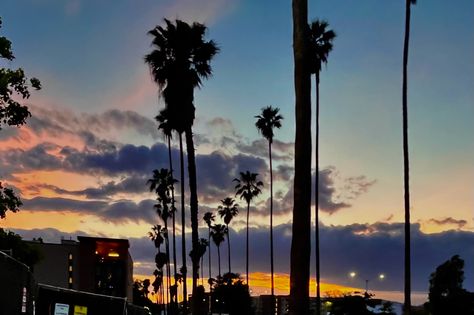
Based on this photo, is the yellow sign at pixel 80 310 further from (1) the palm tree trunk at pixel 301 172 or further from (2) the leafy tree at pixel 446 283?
(2) the leafy tree at pixel 446 283

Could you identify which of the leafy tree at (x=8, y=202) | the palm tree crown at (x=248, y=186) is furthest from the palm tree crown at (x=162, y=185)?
the leafy tree at (x=8, y=202)

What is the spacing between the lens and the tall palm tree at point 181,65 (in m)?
30.0

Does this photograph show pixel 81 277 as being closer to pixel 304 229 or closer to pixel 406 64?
pixel 406 64

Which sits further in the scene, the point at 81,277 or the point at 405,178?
the point at 81,277

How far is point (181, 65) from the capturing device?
3061 centimetres

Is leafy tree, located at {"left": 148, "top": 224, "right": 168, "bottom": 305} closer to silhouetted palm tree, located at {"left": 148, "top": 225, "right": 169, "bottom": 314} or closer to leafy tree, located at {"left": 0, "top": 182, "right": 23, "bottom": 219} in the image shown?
silhouetted palm tree, located at {"left": 148, "top": 225, "right": 169, "bottom": 314}

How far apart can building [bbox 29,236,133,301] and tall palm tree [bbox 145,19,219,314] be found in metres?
32.4

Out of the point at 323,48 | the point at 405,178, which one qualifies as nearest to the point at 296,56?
the point at 405,178

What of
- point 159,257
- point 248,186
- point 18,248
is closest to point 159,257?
point 159,257

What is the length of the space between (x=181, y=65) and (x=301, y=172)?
2146 centimetres

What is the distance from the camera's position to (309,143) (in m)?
10.0

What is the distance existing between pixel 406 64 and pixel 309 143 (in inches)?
1056

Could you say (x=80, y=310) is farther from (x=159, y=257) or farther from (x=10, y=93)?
(x=159, y=257)

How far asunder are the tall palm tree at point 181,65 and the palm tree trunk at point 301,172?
19369mm
